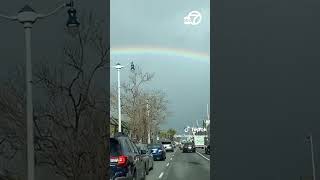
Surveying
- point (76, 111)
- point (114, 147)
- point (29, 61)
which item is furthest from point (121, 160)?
point (29, 61)

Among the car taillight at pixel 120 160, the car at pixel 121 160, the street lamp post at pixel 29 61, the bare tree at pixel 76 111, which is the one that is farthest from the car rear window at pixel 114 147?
the street lamp post at pixel 29 61

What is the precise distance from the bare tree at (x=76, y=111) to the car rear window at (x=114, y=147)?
617 mm

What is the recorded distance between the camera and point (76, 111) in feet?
46.7

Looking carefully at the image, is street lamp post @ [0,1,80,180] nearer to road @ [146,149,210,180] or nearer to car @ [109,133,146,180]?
car @ [109,133,146,180]

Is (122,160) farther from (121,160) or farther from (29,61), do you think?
(29,61)

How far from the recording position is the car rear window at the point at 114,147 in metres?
15.1

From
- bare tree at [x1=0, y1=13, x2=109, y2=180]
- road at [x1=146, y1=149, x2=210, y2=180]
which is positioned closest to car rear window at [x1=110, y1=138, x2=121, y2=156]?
bare tree at [x1=0, y1=13, x2=109, y2=180]

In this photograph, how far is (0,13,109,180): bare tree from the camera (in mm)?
14164

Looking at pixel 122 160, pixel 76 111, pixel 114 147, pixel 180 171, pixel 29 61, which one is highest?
pixel 29 61

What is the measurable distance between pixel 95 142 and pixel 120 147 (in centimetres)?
130

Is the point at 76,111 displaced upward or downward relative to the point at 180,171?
upward

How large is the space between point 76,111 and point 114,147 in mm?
1580

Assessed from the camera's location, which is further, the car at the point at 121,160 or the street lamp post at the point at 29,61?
the car at the point at 121,160

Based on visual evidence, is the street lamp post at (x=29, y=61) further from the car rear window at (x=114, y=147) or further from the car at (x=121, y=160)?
the car rear window at (x=114, y=147)
